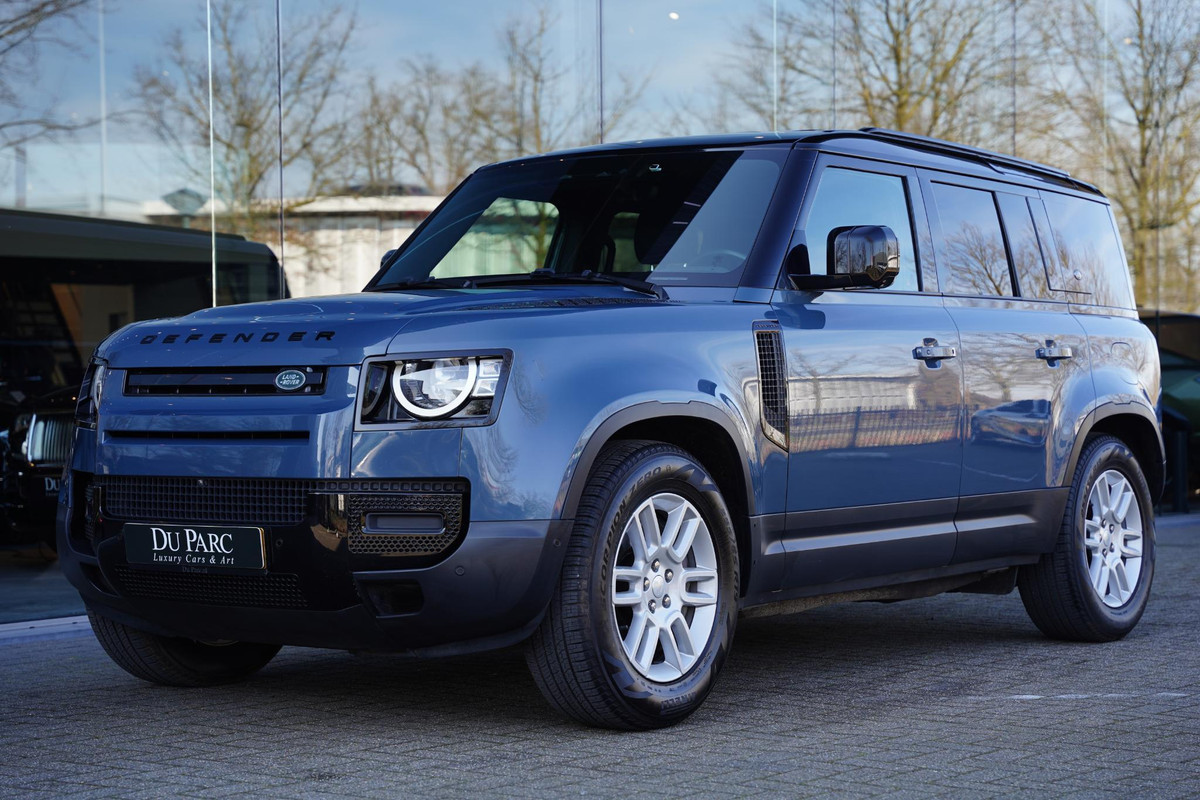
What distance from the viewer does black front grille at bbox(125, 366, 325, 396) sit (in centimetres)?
457

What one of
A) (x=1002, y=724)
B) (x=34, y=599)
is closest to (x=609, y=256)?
(x=1002, y=724)

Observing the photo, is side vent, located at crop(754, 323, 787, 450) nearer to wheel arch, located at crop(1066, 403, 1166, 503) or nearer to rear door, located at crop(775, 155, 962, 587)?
rear door, located at crop(775, 155, 962, 587)

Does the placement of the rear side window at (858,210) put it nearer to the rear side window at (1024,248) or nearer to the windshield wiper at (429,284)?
the rear side window at (1024,248)

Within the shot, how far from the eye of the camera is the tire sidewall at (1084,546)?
683cm

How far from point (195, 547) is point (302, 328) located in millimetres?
704

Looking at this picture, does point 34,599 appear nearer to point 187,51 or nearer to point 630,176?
point 187,51

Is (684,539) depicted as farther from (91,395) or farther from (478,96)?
Result: (478,96)

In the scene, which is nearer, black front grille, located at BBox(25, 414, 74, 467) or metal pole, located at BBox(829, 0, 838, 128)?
black front grille, located at BBox(25, 414, 74, 467)

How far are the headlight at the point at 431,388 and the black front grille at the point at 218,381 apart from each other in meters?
0.16

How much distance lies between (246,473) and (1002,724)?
2436 millimetres

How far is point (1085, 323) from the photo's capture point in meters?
7.12

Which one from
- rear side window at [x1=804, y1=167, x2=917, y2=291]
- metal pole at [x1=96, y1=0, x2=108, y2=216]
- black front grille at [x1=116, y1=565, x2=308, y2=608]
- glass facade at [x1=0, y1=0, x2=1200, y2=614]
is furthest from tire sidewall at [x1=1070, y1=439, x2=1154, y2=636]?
metal pole at [x1=96, y1=0, x2=108, y2=216]

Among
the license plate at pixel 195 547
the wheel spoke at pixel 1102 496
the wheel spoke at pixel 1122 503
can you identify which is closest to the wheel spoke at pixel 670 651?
the license plate at pixel 195 547

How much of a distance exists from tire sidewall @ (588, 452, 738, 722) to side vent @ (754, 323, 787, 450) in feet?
1.09
